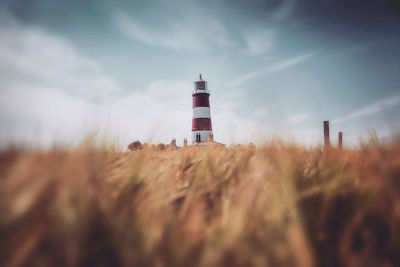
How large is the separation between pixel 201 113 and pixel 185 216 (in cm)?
1977

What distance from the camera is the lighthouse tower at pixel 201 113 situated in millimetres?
19672

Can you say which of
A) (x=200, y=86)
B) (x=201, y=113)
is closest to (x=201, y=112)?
(x=201, y=113)

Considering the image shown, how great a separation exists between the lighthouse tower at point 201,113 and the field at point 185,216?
1758cm

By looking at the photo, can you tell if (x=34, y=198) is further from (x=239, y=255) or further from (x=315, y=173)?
(x=315, y=173)

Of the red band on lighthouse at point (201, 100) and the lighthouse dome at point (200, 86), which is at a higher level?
the lighthouse dome at point (200, 86)

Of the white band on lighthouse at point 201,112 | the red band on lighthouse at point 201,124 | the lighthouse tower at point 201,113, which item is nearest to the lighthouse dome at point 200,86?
the lighthouse tower at point 201,113

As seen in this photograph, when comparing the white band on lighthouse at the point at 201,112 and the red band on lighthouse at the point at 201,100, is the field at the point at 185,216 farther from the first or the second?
the red band on lighthouse at the point at 201,100

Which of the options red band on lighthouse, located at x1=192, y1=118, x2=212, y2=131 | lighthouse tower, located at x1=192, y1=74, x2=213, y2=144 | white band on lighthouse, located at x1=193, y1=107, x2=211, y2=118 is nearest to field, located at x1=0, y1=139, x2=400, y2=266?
lighthouse tower, located at x1=192, y1=74, x2=213, y2=144

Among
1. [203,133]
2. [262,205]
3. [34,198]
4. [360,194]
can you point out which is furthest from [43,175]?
[203,133]

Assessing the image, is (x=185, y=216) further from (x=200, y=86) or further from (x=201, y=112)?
(x=200, y=86)

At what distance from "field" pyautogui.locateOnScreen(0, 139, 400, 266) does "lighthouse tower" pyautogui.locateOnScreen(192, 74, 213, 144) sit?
692 inches

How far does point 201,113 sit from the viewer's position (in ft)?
68.3

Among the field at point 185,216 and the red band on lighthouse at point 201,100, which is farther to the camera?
the red band on lighthouse at point 201,100

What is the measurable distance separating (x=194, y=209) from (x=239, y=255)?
0.37 meters
